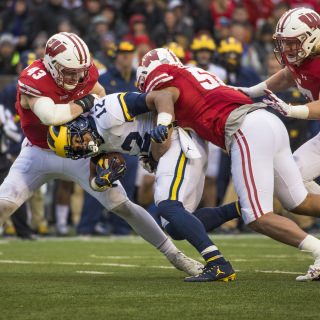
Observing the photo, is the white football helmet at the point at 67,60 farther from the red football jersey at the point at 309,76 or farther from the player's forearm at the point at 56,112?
the red football jersey at the point at 309,76

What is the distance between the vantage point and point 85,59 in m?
6.49

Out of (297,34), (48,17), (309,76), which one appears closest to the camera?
(297,34)

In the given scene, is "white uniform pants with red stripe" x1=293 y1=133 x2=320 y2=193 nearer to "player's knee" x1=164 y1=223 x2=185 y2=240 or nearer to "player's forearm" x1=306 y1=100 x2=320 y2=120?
"player's forearm" x1=306 y1=100 x2=320 y2=120

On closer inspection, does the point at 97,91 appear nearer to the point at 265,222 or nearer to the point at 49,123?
the point at 49,123

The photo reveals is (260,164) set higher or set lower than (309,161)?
higher

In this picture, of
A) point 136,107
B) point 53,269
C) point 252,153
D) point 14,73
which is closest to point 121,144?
point 136,107

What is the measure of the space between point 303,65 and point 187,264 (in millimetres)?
1447

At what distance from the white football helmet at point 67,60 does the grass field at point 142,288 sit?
1.26 metres

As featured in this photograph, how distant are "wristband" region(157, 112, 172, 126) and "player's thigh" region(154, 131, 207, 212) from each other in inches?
11.7

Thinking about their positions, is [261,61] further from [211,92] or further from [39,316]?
[39,316]

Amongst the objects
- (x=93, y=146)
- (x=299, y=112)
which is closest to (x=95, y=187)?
(x=93, y=146)

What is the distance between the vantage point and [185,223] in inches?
236

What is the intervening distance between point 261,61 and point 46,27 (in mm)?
A: 3085

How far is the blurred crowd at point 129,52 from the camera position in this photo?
11.0 metres
